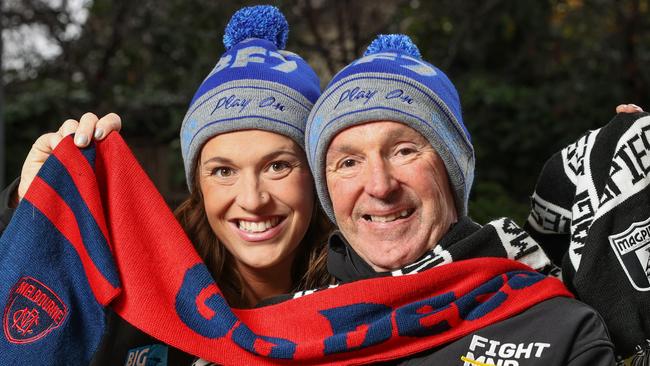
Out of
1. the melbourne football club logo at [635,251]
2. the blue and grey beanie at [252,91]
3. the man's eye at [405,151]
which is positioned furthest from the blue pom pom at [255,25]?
the melbourne football club logo at [635,251]

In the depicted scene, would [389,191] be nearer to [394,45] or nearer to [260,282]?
[394,45]

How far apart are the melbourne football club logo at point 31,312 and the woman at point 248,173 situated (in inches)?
10.1

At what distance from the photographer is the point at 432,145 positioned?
2562 millimetres

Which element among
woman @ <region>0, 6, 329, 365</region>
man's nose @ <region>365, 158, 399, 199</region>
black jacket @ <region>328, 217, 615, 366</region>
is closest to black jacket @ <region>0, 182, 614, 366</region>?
black jacket @ <region>328, 217, 615, 366</region>

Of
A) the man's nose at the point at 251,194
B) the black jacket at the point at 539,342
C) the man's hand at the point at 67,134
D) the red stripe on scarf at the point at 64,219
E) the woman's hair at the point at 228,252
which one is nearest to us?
the black jacket at the point at 539,342

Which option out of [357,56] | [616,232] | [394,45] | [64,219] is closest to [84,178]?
[64,219]

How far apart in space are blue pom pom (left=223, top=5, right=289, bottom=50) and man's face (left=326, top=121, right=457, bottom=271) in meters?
0.72

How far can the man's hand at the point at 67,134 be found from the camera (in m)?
2.76

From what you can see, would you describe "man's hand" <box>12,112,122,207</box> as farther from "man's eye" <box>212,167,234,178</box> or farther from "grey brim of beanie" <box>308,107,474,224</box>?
"grey brim of beanie" <box>308,107,474,224</box>

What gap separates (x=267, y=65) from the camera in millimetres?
3010

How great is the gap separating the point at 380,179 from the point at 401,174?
73 mm

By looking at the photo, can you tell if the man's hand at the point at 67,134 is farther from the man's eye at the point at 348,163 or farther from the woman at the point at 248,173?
the man's eye at the point at 348,163

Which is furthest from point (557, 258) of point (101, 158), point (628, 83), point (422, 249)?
point (628, 83)

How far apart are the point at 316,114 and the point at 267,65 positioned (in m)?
0.41
